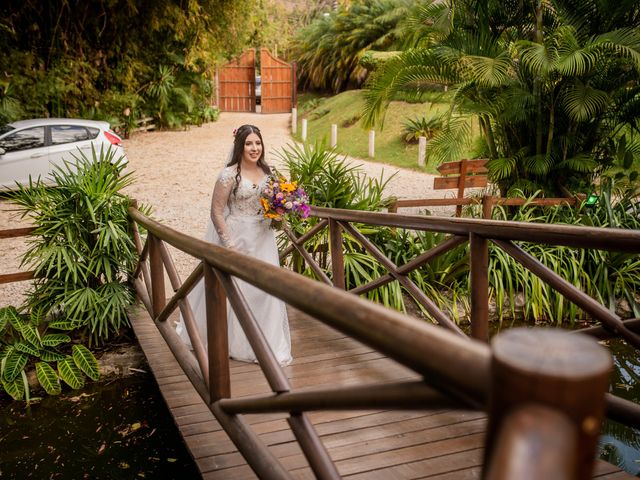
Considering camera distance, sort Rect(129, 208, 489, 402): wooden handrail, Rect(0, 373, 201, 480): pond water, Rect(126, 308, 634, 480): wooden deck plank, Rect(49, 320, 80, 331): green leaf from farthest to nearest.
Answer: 1. Rect(49, 320, 80, 331): green leaf
2. Rect(0, 373, 201, 480): pond water
3. Rect(126, 308, 634, 480): wooden deck plank
4. Rect(129, 208, 489, 402): wooden handrail

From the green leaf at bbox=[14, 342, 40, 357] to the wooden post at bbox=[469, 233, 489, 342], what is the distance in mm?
3997

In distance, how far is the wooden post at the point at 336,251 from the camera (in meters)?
5.01

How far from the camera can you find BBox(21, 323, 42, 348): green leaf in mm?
5272

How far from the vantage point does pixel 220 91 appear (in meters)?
31.5

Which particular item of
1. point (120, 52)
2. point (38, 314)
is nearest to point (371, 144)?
point (120, 52)

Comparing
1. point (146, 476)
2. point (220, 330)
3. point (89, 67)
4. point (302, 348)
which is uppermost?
point (89, 67)

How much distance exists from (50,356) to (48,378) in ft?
0.80

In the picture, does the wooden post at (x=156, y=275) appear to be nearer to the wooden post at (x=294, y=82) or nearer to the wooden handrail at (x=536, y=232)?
the wooden handrail at (x=536, y=232)

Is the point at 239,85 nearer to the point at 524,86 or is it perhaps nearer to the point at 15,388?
the point at 524,86

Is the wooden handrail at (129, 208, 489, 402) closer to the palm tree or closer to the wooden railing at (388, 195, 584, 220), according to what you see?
the wooden railing at (388, 195, 584, 220)

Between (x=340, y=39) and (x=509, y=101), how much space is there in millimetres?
19271

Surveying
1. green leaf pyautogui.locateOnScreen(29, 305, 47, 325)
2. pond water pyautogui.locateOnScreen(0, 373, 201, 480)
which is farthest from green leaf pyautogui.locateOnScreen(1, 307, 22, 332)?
pond water pyautogui.locateOnScreen(0, 373, 201, 480)

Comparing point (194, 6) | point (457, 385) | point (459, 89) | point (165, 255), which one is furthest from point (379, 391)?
point (194, 6)

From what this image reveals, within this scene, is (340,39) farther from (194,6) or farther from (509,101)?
(509,101)
